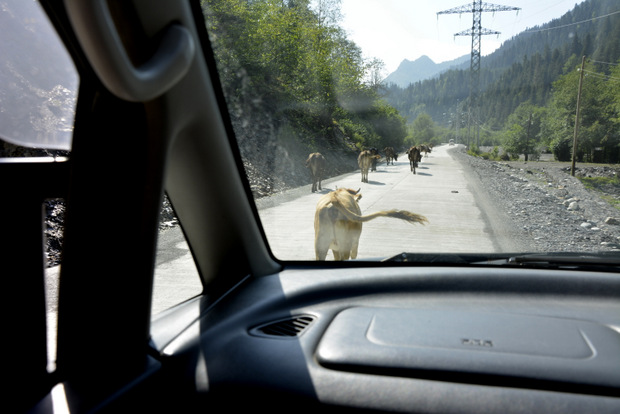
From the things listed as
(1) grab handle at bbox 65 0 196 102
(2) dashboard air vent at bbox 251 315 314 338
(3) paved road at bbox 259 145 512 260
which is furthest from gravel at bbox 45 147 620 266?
(1) grab handle at bbox 65 0 196 102

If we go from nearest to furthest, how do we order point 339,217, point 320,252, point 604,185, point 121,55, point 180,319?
point 121,55 < point 180,319 < point 604,185 < point 320,252 < point 339,217

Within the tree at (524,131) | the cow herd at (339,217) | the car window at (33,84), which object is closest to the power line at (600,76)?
the tree at (524,131)

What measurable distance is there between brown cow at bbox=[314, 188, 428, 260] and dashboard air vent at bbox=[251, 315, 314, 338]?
1134mm

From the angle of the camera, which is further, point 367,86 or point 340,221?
point 340,221

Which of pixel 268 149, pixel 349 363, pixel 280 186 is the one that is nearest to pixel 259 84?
pixel 268 149

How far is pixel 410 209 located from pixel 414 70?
101cm

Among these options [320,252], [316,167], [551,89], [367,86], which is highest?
[367,86]

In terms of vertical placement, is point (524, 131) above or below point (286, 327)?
above

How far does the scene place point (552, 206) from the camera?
299cm

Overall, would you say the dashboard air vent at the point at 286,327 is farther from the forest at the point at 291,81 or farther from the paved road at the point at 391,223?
the forest at the point at 291,81

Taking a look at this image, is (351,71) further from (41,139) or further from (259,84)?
(41,139)

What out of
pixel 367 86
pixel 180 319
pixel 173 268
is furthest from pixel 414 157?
pixel 180 319

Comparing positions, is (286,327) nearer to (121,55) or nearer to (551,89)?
(121,55)

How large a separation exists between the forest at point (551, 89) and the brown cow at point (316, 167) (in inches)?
23.0
